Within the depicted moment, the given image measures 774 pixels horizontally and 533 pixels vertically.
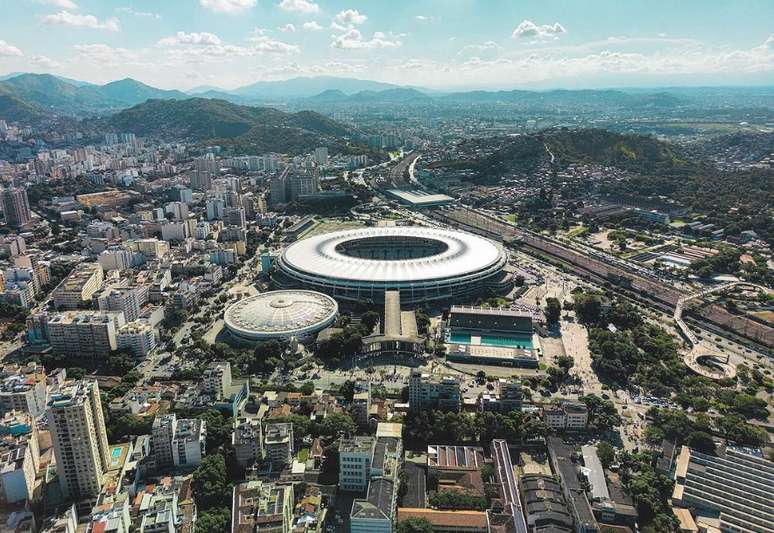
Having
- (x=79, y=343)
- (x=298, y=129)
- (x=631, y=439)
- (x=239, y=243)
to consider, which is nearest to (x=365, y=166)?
(x=298, y=129)

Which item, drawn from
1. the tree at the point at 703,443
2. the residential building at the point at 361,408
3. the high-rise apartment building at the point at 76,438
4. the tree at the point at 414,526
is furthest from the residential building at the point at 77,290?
the tree at the point at 703,443

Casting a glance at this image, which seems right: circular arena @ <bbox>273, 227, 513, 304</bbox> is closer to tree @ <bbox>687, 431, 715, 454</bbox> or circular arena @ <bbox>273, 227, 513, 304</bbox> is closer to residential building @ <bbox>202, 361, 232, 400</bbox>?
residential building @ <bbox>202, 361, 232, 400</bbox>

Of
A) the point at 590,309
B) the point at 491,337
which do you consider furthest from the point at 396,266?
the point at 590,309

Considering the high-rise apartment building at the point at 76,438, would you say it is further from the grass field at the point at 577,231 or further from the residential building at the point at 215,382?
the grass field at the point at 577,231

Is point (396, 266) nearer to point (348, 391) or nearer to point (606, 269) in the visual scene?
point (348, 391)

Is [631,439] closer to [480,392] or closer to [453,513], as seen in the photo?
[480,392]

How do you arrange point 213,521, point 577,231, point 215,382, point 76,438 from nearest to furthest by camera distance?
point 213,521 < point 76,438 < point 215,382 < point 577,231
